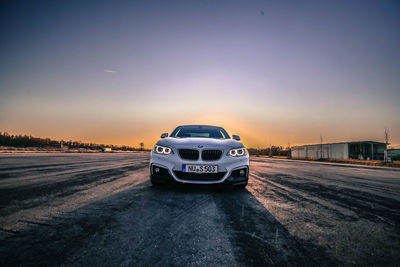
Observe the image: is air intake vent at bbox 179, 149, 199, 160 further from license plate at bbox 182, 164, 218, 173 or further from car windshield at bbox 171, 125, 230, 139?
car windshield at bbox 171, 125, 230, 139

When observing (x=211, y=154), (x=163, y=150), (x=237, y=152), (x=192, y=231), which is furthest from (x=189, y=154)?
(x=192, y=231)

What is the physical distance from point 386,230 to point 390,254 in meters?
0.63

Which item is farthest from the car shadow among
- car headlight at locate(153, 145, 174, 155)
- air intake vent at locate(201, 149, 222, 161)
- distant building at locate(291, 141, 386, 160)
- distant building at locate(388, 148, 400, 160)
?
distant building at locate(388, 148, 400, 160)

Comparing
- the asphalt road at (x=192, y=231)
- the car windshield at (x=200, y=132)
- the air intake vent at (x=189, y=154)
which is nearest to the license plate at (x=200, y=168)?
the air intake vent at (x=189, y=154)

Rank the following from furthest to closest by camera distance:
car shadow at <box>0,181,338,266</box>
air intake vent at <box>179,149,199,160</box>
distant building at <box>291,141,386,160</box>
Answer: distant building at <box>291,141,386,160</box> < air intake vent at <box>179,149,199,160</box> < car shadow at <box>0,181,338,266</box>

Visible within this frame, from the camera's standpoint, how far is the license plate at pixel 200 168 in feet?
11.0

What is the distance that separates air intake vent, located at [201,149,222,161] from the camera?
11.7ft

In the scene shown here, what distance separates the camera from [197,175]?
3.38 meters

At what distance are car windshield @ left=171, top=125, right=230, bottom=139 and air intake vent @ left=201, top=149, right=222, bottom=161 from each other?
1.62m

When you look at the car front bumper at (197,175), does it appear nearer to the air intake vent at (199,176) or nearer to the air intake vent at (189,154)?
the air intake vent at (199,176)

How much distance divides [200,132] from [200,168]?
2.19 metres

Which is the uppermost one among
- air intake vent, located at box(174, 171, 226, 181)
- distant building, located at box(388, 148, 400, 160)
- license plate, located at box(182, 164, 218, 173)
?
license plate, located at box(182, 164, 218, 173)

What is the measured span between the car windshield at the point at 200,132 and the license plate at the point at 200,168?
6.19 feet

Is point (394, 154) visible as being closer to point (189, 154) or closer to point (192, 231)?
point (189, 154)
